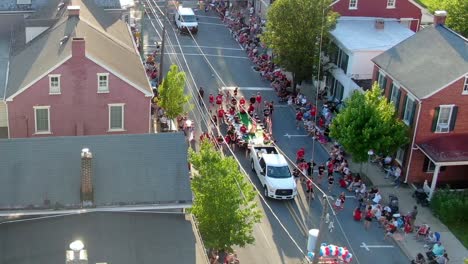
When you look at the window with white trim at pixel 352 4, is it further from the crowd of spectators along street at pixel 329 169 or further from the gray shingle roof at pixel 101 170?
the gray shingle roof at pixel 101 170

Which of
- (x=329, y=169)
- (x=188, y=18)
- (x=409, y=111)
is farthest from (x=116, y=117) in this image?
(x=188, y=18)

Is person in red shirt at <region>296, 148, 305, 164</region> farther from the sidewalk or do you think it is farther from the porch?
the porch

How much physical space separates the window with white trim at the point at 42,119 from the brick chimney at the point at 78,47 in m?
3.27

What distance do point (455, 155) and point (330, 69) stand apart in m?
15.1

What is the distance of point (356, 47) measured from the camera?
5019 centimetres

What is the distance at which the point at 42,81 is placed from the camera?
37.2 metres

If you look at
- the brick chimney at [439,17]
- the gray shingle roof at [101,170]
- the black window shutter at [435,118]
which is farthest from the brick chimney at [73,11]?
the brick chimney at [439,17]

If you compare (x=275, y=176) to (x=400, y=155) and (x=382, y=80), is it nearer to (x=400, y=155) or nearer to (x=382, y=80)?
(x=400, y=155)

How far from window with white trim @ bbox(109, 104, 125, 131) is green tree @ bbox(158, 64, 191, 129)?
244 inches

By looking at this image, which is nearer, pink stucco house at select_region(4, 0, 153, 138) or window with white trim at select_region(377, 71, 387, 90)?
pink stucco house at select_region(4, 0, 153, 138)

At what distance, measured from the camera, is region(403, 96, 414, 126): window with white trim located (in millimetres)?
41062

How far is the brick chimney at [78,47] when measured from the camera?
36188mm

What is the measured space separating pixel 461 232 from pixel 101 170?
1915 cm

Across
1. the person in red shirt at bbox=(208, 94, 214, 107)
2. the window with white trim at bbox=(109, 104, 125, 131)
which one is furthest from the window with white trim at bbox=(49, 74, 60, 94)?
the person in red shirt at bbox=(208, 94, 214, 107)
